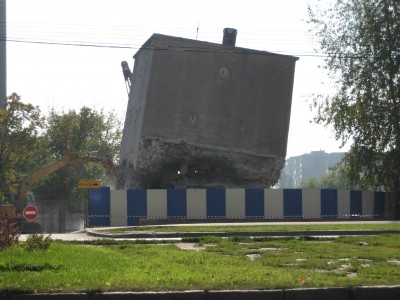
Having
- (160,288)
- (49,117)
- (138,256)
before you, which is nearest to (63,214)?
(138,256)

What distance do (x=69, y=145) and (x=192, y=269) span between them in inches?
2657

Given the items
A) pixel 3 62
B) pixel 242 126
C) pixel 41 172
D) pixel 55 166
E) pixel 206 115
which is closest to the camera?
pixel 41 172

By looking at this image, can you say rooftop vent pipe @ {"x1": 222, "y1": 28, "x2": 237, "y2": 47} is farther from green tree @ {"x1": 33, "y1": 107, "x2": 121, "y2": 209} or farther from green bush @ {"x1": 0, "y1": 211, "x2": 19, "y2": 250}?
green bush @ {"x1": 0, "y1": 211, "x2": 19, "y2": 250}

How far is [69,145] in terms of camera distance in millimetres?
78125

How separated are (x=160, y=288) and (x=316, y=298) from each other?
7.06 ft

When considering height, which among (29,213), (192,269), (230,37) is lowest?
(29,213)

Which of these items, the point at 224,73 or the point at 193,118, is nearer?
the point at 193,118

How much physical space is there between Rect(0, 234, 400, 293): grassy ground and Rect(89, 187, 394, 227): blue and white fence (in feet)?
71.6

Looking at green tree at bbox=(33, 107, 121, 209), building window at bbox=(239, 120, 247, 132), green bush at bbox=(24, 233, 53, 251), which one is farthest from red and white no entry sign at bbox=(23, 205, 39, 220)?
green tree at bbox=(33, 107, 121, 209)

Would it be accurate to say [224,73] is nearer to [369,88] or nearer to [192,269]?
[369,88]

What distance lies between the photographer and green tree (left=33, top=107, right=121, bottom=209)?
74.2 meters

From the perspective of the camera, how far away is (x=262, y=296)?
9.82 m

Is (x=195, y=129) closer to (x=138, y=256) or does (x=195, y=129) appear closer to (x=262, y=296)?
(x=138, y=256)

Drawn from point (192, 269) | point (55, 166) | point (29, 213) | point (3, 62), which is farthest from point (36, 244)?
point (3, 62)
